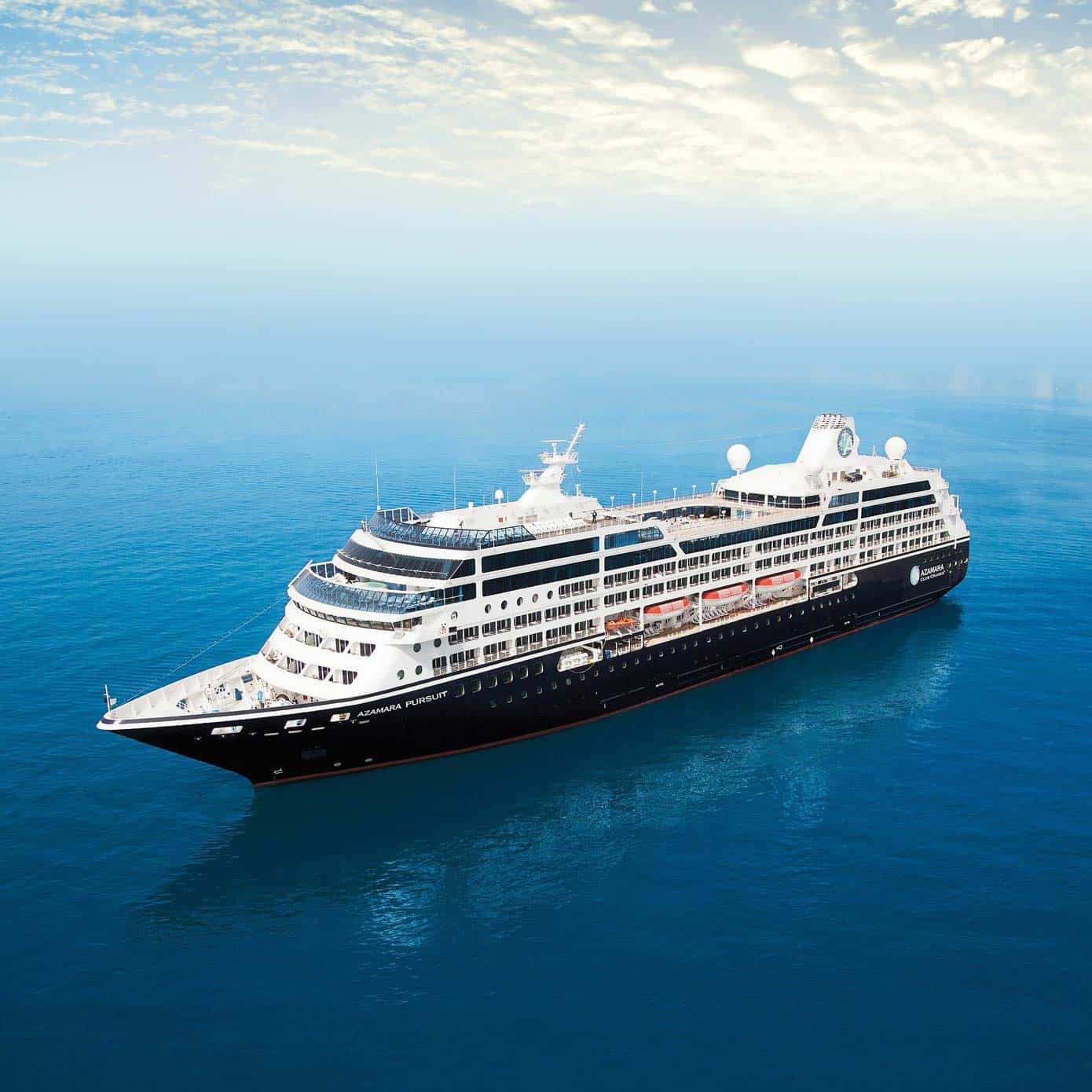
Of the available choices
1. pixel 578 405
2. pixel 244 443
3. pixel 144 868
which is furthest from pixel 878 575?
pixel 578 405

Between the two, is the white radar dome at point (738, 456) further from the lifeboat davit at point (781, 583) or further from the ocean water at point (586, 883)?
the ocean water at point (586, 883)

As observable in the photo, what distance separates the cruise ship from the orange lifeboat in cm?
20

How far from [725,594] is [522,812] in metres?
22.8

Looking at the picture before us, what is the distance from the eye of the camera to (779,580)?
63469mm

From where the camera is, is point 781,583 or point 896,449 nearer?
point 781,583

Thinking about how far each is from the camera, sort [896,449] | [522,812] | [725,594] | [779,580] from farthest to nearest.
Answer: [896,449]
[779,580]
[725,594]
[522,812]

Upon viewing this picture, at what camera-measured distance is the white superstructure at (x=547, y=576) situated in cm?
4669

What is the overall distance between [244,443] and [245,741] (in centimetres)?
10379

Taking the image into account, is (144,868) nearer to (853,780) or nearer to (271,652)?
(271,652)

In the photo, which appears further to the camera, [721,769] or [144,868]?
[721,769]

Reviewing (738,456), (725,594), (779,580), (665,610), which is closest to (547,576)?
(665,610)

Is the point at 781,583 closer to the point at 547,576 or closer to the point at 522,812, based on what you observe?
the point at 547,576

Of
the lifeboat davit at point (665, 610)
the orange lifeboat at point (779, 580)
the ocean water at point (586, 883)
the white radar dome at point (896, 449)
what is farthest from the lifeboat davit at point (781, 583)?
the white radar dome at point (896, 449)

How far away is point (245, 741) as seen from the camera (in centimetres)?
4347
